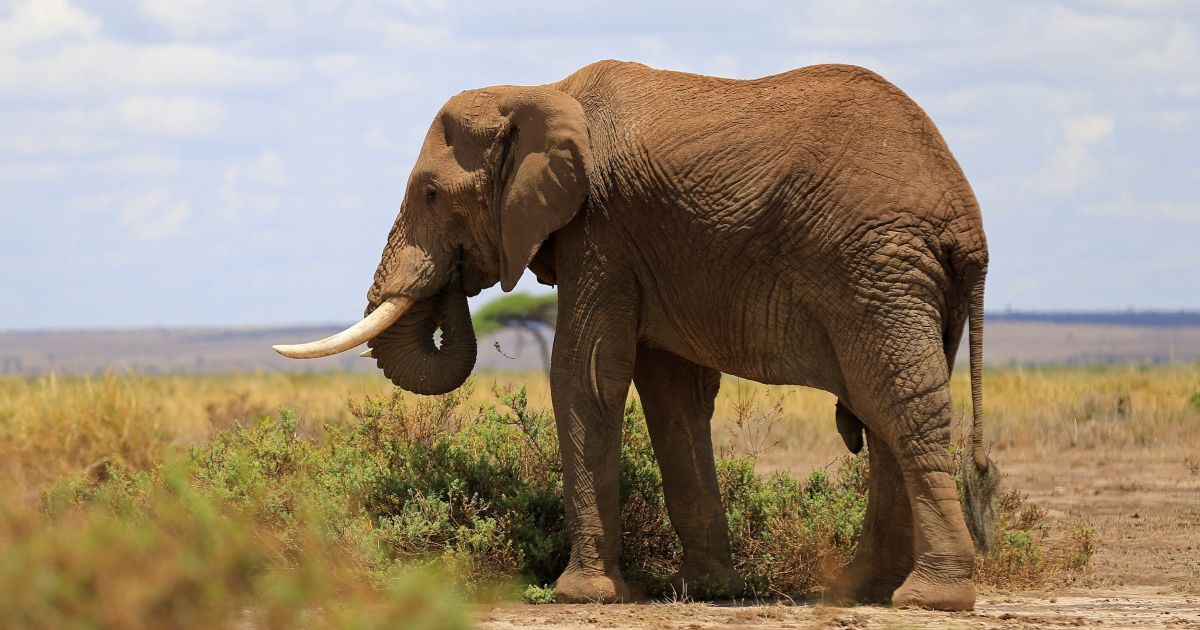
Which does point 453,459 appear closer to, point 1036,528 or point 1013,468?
point 1036,528

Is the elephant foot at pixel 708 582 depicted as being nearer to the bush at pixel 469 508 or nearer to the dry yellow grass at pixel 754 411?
the bush at pixel 469 508

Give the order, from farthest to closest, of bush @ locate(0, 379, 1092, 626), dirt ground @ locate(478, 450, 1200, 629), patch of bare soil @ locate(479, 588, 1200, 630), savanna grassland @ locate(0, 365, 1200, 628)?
bush @ locate(0, 379, 1092, 626), dirt ground @ locate(478, 450, 1200, 629), patch of bare soil @ locate(479, 588, 1200, 630), savanna grassland @ locate(0, 365, 1200, 628)

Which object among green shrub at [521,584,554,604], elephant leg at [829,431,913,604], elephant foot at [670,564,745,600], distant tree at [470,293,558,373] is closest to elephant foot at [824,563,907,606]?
elephant leg at [829,431,913,604]

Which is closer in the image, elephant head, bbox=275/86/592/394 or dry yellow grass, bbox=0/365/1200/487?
elephant head, bbox=275/86/592/394

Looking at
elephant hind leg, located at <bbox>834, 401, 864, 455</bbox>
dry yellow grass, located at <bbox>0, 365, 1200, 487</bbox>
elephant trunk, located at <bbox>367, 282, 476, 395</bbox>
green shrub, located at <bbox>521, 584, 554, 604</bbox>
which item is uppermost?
elephant trunk, located at <bbox>367, 282, 476, 395</bbox>

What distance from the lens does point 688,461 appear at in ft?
29.1

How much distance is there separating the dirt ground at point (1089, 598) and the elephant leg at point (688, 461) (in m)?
0.31

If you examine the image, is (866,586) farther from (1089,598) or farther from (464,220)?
(464,220)

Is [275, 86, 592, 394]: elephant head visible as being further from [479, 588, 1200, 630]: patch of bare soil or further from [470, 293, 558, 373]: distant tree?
[470, 293, 558, 373]: distant tree

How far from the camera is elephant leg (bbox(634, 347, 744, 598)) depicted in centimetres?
884

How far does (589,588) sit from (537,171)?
222 cm

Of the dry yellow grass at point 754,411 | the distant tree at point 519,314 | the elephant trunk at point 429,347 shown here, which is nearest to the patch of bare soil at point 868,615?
the elephant trunk at point 429,347

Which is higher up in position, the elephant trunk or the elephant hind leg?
the elephant trunk

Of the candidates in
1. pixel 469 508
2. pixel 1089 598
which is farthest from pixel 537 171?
pixel 1089 598
